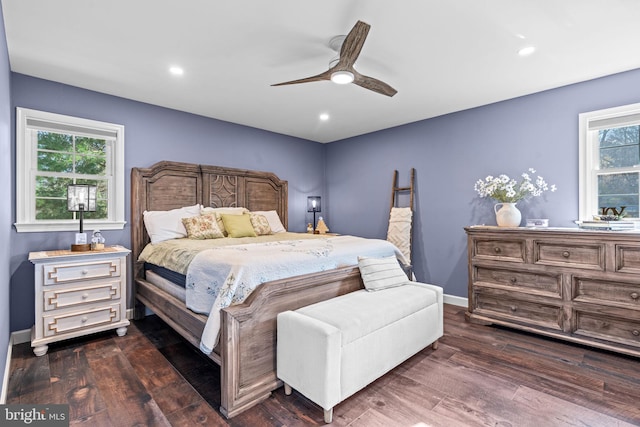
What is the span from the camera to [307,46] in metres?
2.52

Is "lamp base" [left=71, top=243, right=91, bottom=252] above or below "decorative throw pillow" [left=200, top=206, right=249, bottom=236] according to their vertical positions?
below

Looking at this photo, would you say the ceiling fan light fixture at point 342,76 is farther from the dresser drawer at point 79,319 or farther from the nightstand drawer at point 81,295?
the dresser drawer at point 79,319

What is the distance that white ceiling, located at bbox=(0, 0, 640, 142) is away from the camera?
206 centimetres

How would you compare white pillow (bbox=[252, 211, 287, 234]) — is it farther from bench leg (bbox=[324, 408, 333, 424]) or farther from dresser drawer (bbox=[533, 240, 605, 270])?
dresser drawer (bbox=[533, 240, 605, 270])

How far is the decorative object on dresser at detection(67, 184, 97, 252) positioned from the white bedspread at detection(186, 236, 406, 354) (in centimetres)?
140

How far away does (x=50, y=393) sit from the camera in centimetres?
213

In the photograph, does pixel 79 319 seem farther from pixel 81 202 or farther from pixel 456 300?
pixel 456 300

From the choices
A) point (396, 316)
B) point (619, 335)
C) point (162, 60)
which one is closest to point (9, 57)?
point (162, 60)

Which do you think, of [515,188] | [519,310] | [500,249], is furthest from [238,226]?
[515,188]

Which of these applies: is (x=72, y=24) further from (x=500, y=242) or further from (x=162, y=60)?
(x=500, y=242)

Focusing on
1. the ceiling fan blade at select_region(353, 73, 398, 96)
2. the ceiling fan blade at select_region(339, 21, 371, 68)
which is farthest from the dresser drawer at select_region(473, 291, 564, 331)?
the ceiling fan blade at select_region(339, 21, 371, 68)

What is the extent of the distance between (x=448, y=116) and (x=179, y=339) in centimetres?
424

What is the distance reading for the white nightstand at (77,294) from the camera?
2695mm

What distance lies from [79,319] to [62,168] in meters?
1.64
